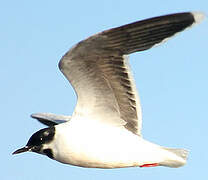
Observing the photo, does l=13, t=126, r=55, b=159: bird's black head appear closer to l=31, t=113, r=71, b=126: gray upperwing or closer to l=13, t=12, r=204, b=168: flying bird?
l=13, t=12, r=204, b=168: flying bird

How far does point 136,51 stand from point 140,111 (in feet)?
4.52

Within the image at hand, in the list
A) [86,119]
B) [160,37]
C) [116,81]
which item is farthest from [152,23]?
[86,119]

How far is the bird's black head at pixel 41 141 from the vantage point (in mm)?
11602

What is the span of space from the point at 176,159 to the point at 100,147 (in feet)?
4.16

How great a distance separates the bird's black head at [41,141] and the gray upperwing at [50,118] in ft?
5.91

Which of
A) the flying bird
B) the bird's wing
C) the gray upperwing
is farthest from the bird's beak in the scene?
the gray upperwing

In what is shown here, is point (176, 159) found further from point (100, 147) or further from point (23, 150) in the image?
point (23, 150)

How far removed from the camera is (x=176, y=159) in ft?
38.9

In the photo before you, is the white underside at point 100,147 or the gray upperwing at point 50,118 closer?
the white underside at point 100,147

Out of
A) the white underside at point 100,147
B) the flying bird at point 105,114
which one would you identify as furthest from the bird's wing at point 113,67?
the white underside at point 100,147

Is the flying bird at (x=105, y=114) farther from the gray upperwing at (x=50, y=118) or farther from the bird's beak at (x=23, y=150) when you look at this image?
the gray upperwing at (x=50, y=118)

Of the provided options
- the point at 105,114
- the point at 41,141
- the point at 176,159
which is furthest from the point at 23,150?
the point at 176,159

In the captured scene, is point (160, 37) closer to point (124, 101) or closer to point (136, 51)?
point (136, 51)

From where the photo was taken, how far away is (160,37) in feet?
34.1
